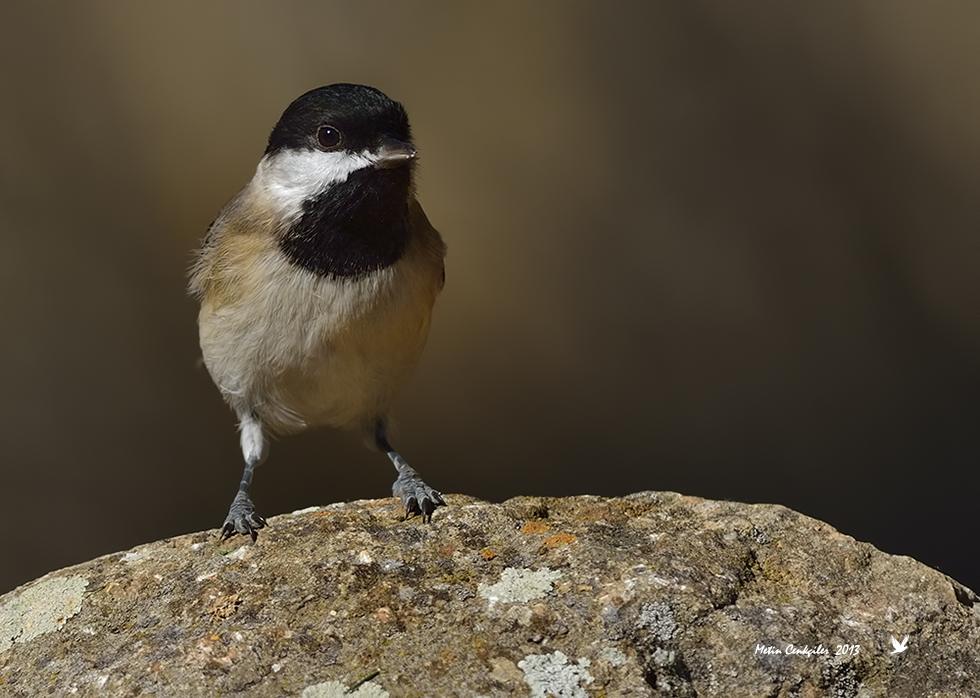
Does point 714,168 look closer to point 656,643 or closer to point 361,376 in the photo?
point 361,376

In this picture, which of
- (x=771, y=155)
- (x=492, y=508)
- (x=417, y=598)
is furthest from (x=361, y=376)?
(x=771, y=155)

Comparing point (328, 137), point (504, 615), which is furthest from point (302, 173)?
point (504, 615)

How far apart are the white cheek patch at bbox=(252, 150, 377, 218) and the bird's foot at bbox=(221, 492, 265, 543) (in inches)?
37.3

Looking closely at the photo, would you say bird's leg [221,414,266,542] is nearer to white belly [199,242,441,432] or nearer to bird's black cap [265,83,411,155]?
white belly [199,242,441,432]

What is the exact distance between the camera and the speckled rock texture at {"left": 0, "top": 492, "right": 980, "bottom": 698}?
6.40 ft

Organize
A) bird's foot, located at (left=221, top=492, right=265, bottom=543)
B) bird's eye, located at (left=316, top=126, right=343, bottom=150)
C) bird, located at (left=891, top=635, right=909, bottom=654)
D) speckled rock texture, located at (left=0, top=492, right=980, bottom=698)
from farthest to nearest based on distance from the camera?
bird's eye, located at (left=316, top=126, right=343, bottom=150) → bird's foot, located at (left=221, top=492, right=265, bottom=543) → bird, located at (left=891, top=635, right=909, bottom=654) → speckled rock texture, located at (left=0, top=492, right=980, bottom=698)

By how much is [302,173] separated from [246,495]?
3.48 feet

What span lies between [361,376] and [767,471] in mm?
2270

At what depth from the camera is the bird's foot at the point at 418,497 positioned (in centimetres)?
262

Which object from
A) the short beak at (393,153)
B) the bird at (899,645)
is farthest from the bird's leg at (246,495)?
the bird at (899,645)

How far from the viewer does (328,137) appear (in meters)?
2.97

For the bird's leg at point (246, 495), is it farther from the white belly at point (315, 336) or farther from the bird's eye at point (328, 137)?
the bird's eye at point (328, 137)

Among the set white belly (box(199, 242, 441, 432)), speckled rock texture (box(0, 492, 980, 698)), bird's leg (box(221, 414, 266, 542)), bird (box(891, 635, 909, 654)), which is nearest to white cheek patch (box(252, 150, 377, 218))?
white belly (box(199, 242, 441, 432))

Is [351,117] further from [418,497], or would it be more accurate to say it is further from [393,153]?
[418,497]
